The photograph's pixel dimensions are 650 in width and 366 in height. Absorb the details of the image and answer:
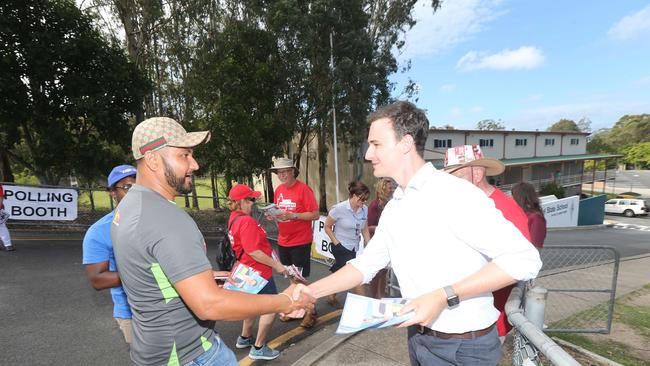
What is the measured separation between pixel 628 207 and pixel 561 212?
19000 mm

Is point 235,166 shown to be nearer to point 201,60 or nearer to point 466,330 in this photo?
point 201,60

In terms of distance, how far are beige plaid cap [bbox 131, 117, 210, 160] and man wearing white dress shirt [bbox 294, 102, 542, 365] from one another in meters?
0.96

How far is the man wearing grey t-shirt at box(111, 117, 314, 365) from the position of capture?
4.89 ft

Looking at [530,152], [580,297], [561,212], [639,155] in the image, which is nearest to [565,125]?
[639,155]

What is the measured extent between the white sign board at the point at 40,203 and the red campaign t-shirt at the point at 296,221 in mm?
7675

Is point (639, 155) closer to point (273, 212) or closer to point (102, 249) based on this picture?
point (273, 212)

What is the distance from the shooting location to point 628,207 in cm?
3250

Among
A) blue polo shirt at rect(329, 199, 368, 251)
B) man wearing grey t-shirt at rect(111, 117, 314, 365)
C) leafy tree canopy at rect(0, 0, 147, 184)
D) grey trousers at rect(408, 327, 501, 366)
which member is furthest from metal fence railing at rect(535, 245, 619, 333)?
leafy tree canopy at rect(0, 0, 147, 184)

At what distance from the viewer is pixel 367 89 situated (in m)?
16.6

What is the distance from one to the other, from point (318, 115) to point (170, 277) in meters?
17.0

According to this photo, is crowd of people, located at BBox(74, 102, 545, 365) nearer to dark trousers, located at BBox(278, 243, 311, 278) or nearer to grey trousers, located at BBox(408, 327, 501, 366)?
grey trousers, located at BBox(408, 327, 501, 366)

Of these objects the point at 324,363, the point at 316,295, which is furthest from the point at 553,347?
the point at 324,363

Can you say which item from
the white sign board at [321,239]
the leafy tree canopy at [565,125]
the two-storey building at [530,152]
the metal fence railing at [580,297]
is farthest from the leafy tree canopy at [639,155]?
the white sign board at [321,239]

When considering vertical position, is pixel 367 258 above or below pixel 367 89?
below
